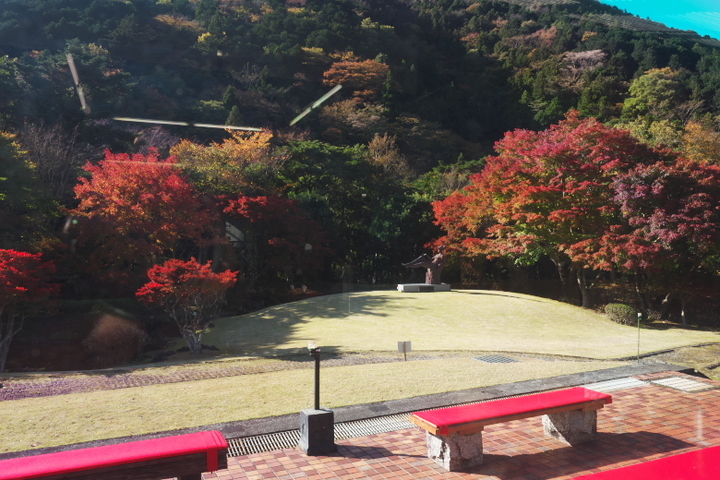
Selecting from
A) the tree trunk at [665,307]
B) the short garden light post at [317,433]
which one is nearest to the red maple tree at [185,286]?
the short garden light post at [317,433]

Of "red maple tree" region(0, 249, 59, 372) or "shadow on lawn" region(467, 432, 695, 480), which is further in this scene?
"red maple tree" region(0, 249, 59, 372)

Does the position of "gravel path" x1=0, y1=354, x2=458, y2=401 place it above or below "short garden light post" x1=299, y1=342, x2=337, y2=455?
below

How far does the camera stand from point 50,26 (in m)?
29.8

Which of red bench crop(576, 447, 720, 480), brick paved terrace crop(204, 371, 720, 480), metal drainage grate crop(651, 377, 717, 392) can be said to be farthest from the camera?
metal drainage grate crop(651, 377, 717, 392)

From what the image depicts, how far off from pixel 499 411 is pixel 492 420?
17 cm

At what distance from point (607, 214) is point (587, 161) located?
193 cm

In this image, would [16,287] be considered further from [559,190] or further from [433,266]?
[559,190]

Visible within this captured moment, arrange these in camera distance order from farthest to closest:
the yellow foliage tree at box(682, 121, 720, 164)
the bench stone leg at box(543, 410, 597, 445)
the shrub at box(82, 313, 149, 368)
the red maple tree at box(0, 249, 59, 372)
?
the yellow foliage tree at box(682, 121, 720, 164) → the shrub at box(82, 313, 149, 368) → the red maple tree at box(0, 249, 59, 372) → the bench stone leg at box(543, 410, 597, 445)

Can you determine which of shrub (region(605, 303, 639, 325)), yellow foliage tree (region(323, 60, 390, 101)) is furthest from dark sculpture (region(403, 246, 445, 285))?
yellow foliage tree (region(323, 60, 390, 101))

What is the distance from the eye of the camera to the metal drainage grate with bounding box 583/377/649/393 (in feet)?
20.0

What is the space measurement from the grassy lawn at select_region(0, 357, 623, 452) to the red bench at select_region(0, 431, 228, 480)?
5.16ft

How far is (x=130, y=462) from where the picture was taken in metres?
3.07

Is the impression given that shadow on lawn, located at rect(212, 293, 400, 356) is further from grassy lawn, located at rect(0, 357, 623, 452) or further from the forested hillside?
grassy lawn, located at rect(0, 357, 623, 452)

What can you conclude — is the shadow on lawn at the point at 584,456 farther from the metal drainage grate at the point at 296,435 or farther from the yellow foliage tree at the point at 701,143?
the yellow foliage tree at the point at 701,143
